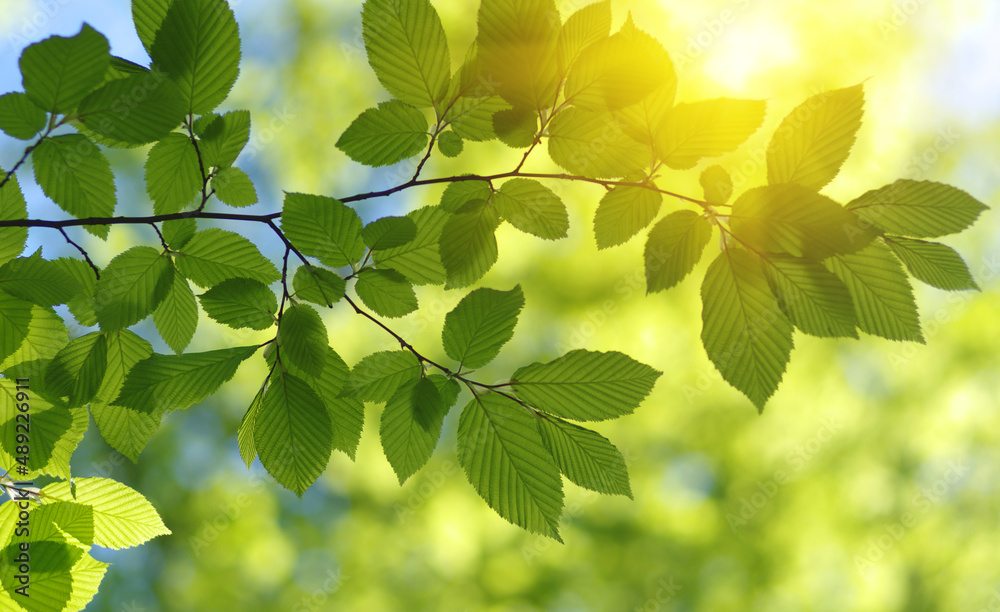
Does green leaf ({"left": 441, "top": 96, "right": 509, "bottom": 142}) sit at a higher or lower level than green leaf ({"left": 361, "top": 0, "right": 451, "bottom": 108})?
lower

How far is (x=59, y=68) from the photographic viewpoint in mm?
498

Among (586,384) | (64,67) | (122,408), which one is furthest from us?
(122,408)

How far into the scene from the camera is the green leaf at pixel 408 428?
597 millimetres

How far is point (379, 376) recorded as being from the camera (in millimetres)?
614

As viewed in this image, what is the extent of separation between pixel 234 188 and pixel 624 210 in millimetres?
471

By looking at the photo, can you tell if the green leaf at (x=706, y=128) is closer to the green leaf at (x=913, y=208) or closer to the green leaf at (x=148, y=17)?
the green leaf at (x=913, y=208)

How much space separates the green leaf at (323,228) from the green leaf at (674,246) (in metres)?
0.31

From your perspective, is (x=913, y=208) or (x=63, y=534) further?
(x=63, y=534)

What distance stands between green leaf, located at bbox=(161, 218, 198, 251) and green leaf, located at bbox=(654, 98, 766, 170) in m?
0.53

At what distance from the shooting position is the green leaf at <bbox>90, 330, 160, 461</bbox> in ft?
2.29

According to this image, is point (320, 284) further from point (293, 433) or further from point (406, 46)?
point (406, 46)

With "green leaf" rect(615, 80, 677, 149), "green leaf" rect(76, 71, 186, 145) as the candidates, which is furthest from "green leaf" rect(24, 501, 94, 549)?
"green leaf" rect(615, 80, 677, 149)

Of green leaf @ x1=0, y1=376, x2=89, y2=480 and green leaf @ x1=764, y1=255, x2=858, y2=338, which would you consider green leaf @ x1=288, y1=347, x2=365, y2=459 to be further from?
green leaf @ x1=764, y1=255, x2=858, y2=338

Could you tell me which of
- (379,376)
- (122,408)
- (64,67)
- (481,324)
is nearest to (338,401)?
(379,376)
